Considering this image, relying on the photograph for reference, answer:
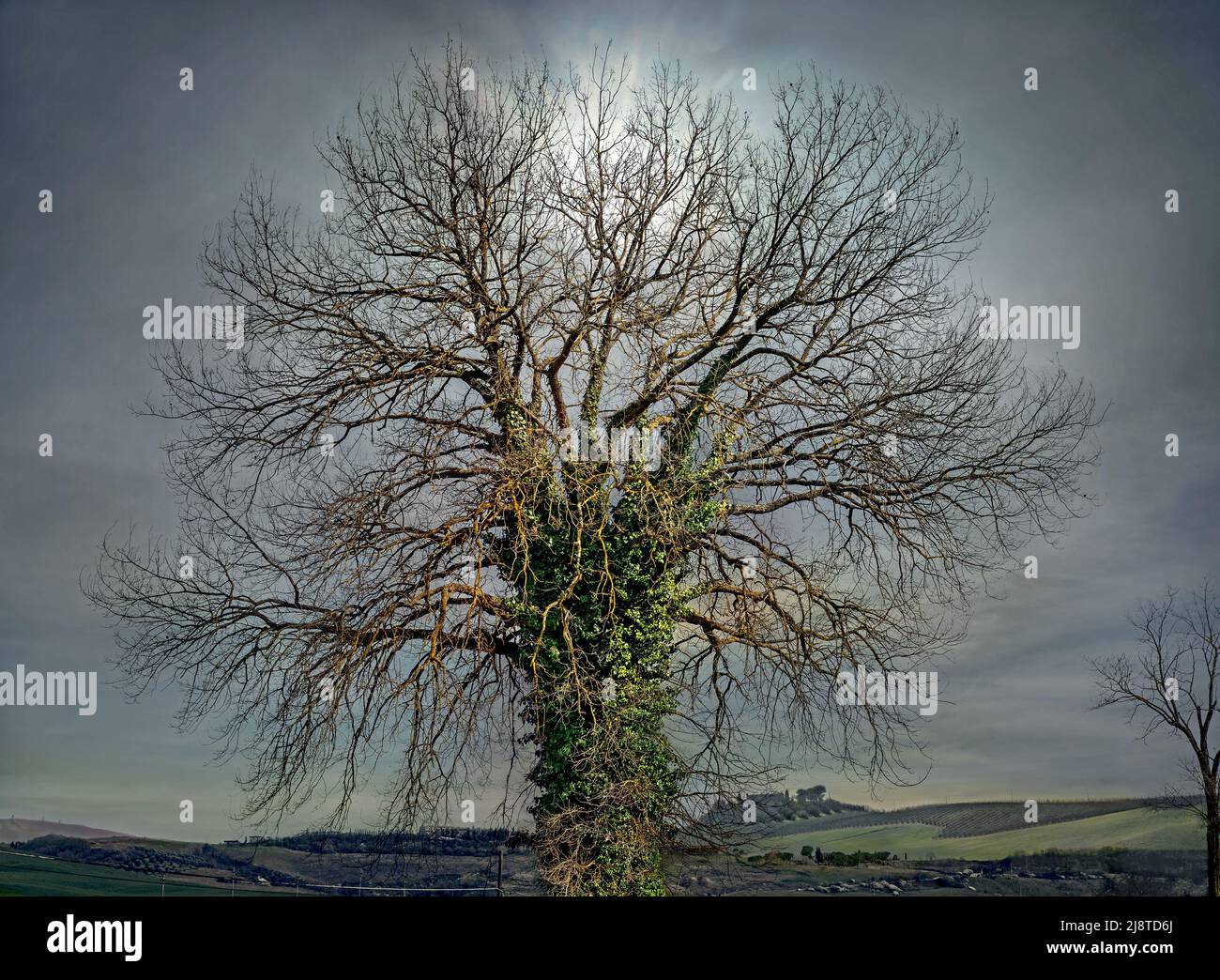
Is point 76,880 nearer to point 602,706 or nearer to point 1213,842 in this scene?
point 602,706

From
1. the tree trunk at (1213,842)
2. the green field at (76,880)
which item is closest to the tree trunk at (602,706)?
the green field at (76,880)

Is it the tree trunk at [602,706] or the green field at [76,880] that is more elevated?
the tree trunk at [602,706]

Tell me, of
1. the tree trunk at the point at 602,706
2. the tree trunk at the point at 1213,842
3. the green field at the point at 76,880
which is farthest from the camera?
the tree trunk at the point at 1213,842

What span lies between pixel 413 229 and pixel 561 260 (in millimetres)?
2113

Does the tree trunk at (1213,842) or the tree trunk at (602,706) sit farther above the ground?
the tree trunk at (602,706)

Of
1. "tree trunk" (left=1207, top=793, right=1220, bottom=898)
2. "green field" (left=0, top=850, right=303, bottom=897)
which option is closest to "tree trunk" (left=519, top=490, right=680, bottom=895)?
"green field" (left=0, top=850, right=303, bottom=897)

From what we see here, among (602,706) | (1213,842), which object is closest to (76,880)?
(602,706)

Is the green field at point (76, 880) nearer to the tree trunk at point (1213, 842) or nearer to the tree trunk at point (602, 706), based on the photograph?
the tree trunk at point (602, 706)

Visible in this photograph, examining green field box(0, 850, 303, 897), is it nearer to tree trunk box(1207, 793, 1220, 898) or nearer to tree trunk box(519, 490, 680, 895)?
tree trunk box(519, 490, 680, 895)

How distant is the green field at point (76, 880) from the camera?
12.3m

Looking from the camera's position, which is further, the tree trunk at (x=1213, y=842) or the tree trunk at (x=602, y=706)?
the tree trunk at (x=1213, y=842)

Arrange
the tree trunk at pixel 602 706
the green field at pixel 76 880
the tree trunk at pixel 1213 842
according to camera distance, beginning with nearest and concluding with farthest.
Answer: the tree trunk at pixel 602 706, the green field at pixel 76 880, the tree trunk at pixel 1213 842

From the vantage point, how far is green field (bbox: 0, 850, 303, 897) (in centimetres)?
1229

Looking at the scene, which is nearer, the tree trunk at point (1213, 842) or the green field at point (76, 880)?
the green field at point (76, 880)
